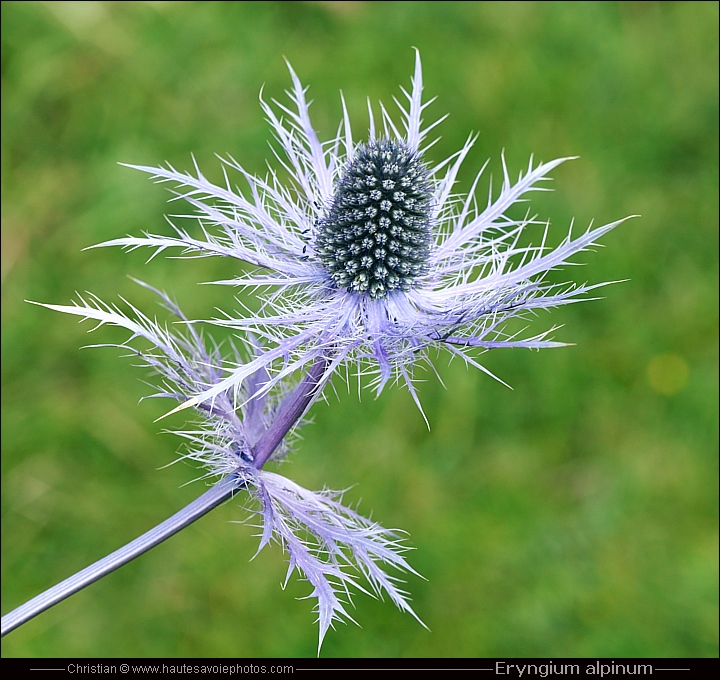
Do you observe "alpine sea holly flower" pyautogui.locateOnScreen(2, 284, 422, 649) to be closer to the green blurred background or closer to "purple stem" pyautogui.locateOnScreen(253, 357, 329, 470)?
"purple stem" pyautogui.locateOnScreen(253, 357, 329, 470)

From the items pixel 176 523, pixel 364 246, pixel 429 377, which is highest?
pixel 429 377

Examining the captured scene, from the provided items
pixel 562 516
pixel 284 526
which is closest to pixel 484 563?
pixel 562 516

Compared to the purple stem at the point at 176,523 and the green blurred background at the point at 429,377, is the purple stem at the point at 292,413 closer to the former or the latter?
the purple stem at the point at 176,523

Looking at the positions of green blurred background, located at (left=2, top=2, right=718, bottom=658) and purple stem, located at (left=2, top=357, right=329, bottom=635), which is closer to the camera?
purple stem, located at (left=2, top=357, right=329, bottom=635)

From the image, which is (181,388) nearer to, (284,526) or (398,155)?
(284,526)

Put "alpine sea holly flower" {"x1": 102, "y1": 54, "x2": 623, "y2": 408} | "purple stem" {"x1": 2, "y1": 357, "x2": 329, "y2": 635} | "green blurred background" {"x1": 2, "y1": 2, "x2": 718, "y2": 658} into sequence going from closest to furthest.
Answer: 1. "purple stem" {"x1": 2, "y1": 357, "x2": 329, "y2": 635}
2. "alpine sea holly flower" {"x1": 102, "y1": 54, "x2": 623, "y2": 408}
3. "green blurred background" {"x1": 2, "y1": 2, "x2": 718, "y2": 658}

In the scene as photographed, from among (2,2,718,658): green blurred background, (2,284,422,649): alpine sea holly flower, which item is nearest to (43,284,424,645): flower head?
(2,284,422,649): alpine sea holly flower

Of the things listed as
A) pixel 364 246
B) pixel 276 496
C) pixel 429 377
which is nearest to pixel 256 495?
pixel 276 496

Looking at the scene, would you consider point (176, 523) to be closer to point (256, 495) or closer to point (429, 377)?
point (256, 495)

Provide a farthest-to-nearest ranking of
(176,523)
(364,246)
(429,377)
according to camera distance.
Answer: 1. (429,377)
2. (364,246)
3. (176,523)
